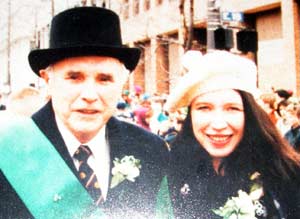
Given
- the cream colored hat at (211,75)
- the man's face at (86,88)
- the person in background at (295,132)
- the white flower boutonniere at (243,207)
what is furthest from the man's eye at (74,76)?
the person in background at (295,132)

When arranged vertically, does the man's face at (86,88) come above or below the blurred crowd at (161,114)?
above

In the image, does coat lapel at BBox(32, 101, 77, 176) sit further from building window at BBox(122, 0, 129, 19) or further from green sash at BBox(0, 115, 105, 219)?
building window at BBox(122, 0, 129, 19)

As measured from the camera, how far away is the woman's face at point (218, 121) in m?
1.25

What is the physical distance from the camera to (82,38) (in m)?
1.13

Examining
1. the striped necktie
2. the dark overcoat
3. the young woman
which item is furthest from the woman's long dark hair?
the striped necktie

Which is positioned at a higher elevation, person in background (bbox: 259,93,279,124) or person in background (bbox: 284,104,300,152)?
person in background (bbox: 259,93,279,124)

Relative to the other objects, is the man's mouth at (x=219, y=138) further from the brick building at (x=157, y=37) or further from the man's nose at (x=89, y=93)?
the man's nose at (x=89, y=93)

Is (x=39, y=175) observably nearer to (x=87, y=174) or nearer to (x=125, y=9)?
(x=87, y=174)

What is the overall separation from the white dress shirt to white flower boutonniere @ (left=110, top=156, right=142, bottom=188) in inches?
0.6

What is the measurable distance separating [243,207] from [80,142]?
0.40 metres

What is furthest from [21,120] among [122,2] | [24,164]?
[122,2]

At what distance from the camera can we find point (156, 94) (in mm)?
1347

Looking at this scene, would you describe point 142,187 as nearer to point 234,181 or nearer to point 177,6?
point 234,181

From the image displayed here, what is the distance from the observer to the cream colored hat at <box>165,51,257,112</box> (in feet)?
4.08
